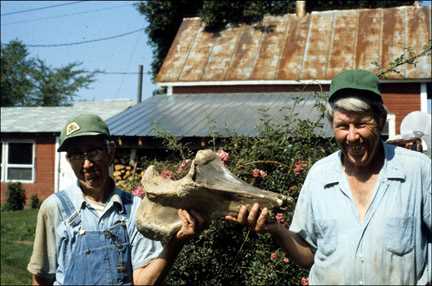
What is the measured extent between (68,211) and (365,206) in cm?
135

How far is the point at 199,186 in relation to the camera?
2.66m

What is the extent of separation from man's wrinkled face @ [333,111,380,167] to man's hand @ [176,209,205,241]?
0.73m

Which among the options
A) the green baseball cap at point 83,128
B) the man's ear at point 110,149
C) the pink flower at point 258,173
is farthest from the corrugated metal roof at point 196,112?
the green baseball cap at point 83,128

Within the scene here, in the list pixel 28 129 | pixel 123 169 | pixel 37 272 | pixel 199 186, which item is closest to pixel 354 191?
pixel 199 186

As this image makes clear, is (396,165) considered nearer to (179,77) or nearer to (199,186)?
(199,186)

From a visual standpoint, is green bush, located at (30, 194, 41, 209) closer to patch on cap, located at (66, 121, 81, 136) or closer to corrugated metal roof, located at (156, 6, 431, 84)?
corrugated metal roof, located at (156, 6, 431, 84)

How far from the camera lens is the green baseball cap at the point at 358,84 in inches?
98.8

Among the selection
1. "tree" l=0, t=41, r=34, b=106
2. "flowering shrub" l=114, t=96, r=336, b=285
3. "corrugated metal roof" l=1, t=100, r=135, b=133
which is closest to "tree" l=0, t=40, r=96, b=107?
"tree" l=0, t=41, r=34, b=106

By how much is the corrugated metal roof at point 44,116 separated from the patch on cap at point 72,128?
62.4 feet

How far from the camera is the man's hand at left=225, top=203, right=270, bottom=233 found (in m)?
2.66

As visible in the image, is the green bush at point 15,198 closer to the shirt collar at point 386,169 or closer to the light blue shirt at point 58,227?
the light blue shirt at point 58,227

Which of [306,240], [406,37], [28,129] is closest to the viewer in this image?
[306,240]

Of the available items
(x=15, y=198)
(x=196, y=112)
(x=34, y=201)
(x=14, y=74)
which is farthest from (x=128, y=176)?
(x=14, y=74)

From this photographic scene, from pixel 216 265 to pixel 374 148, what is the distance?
291cm
